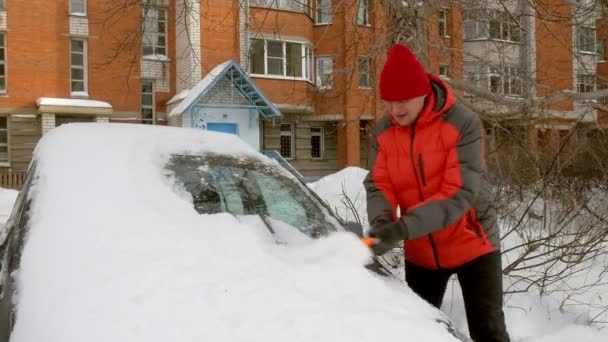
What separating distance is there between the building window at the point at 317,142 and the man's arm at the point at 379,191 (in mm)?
19609

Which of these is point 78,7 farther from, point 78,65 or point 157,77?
point 157,77

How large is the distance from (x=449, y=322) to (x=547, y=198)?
4.00 meters

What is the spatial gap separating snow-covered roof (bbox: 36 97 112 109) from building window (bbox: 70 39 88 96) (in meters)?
0.72

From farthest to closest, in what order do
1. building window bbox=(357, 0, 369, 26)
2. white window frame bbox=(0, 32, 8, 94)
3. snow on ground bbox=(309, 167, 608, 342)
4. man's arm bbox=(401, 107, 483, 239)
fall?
white window frame bbox=(0, 32, 8, 94)
building window bbox=(357, 0, 369, 26)
snow on ground bbox=(309, 167, 608, 342)
man's arm bbox=(401, 107, 483, 239)

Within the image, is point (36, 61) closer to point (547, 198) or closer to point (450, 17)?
point (450, 17)

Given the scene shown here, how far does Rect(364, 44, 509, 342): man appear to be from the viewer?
2264 millimetres

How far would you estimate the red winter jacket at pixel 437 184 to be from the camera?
226cm

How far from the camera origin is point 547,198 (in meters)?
5.55

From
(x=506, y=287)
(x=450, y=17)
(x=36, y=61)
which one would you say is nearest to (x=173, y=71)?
(x=36, y=61)

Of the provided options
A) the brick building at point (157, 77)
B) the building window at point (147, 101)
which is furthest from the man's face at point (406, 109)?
the building window at point (147, 101)

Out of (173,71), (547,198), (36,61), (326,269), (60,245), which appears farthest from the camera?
(173,71)

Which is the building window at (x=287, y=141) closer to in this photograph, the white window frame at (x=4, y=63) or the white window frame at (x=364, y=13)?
the white window frame at (x=4, y=63)

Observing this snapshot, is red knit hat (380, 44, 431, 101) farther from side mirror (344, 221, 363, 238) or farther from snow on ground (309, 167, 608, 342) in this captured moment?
snow on ground (309, 167, 608, 342)

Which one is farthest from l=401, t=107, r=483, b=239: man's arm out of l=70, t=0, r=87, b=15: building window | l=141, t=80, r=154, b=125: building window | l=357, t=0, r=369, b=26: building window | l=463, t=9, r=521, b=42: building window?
l=70, t=0, r=87, b=15: building window
